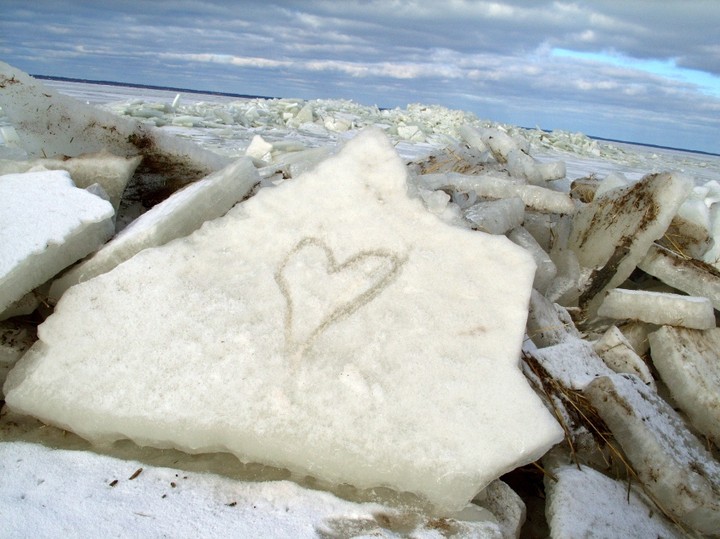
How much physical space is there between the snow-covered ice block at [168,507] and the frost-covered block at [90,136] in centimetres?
137

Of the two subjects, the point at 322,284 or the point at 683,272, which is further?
the point at 683,272

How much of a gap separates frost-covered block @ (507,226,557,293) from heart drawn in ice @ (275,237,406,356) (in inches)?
42.9

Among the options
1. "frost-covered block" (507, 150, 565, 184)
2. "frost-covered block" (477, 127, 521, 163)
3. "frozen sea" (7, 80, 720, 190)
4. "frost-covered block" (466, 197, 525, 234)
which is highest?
"frost-covered block" (477, 127, 521, 163)

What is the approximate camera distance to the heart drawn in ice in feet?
4.86

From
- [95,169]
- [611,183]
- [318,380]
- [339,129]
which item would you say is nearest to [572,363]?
[318,380]

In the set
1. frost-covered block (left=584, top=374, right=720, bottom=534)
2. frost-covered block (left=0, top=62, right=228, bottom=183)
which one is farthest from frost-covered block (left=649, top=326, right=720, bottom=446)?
frost-covered block (left=0, top=62, right=228, bottom=183)

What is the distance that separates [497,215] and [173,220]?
4.32 feet

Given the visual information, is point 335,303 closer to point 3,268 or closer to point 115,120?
point 3,268

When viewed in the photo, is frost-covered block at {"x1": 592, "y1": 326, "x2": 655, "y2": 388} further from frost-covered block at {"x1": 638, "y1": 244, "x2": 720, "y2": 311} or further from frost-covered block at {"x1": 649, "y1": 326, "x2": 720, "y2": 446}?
frost-covered block at {"x1": 638, "y1": 244, "x2": 720, "y2": 311}

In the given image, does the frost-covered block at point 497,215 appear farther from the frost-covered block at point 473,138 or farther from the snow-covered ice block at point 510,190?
the frost-covered block at point 473,138

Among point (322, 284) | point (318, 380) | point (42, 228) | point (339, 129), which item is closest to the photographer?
point (318, 380)

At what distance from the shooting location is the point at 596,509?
4.75 feet

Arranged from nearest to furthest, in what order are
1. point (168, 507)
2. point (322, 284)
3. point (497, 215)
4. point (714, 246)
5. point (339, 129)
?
1. point (168, 507)
2. point (322, 284)
3. point (497, 215)
4. point (714, 246)
5. point (339, 129)

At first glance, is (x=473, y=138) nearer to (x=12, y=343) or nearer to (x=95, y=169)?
(x=95, y=169)
